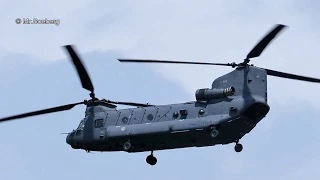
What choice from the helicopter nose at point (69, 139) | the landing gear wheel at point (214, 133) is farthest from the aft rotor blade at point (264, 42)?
the helicopter nose at point (69, 139)

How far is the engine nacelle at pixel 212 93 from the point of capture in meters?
63.4

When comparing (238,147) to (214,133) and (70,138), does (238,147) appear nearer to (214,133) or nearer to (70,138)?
(214,133)


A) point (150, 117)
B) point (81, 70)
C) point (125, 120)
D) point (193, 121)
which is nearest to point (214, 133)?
point (193, 121)

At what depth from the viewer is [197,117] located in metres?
63.5

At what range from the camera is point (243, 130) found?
206 feet

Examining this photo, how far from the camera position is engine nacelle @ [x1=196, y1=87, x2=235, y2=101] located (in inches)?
2495

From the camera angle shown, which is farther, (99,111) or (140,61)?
(99,111)

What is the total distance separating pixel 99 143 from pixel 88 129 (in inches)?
74.5

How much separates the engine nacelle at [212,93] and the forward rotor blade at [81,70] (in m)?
8.86

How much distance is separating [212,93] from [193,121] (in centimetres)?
244

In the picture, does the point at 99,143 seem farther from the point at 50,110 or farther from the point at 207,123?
the point at 207,123

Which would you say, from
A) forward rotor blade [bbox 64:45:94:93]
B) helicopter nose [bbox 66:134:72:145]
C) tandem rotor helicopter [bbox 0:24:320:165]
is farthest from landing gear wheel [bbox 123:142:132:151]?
forward rotor blade [bbox 64:45:94:93]

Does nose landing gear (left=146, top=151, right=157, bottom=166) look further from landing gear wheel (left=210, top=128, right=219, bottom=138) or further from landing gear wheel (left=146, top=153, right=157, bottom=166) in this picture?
landing gear wheel (left=210, top=128, right=219, bottom=138)

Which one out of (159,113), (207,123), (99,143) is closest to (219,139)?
(207,123)
